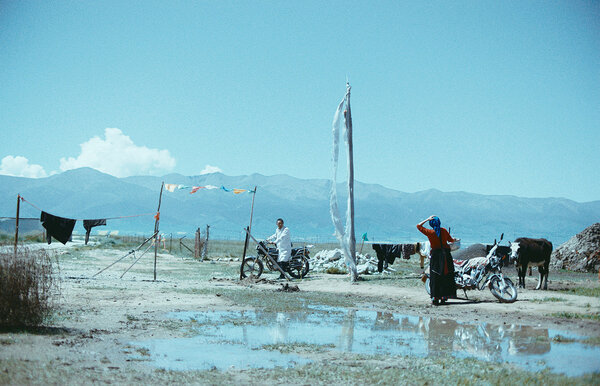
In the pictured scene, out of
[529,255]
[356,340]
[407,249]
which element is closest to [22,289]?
[356,340]

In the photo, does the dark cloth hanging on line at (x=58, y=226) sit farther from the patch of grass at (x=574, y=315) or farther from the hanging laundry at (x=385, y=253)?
the patch of grass at (x=574, y=315)

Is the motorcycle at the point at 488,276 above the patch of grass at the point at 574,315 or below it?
above

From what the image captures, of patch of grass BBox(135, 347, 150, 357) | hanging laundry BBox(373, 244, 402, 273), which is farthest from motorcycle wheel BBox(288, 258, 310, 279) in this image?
patch of grass BBox(135, 347, 150, 357)

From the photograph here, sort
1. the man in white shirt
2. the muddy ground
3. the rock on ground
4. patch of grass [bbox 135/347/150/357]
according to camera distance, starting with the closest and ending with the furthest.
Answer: the muddy ground, patch of grass [bbox 135/347/150/357], the man in white shirt, the rock on ground

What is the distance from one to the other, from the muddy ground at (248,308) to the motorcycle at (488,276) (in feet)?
1.17

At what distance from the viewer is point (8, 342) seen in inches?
268

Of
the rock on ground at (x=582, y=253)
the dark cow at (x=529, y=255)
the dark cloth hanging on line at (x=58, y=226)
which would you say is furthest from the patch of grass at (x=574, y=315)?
the rock on ground at (x=582, y=253)

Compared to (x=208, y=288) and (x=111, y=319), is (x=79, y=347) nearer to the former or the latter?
(x=111, y=319)

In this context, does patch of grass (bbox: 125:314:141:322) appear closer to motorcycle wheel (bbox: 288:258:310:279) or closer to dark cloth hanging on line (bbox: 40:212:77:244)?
dark cloth hanging on line (bbox: 40:212:77:244)

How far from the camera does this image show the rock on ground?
79.0ft

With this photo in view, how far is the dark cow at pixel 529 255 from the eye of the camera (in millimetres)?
15195

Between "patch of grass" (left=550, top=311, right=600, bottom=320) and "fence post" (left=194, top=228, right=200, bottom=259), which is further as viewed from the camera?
"fence post" (left=194, top=228, right=200, bottom=259)

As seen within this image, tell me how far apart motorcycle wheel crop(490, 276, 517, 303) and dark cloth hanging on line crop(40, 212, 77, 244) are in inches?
480

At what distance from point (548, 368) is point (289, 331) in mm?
3916
